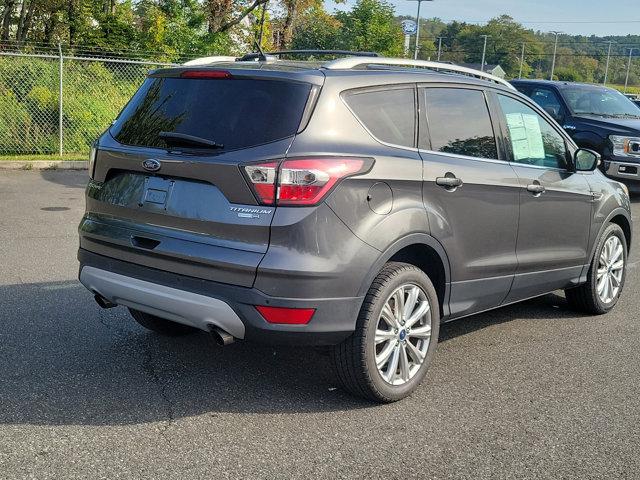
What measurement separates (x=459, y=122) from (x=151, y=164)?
1931 millimetres

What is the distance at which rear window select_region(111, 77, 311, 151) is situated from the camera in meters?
3.82

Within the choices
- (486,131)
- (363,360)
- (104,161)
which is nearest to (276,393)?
(363,360)

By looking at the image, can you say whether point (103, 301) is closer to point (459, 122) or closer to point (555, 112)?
point (459, 122)

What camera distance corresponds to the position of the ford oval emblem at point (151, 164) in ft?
13.1

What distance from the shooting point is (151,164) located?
13.2 feet

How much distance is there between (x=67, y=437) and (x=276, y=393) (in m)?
1.17

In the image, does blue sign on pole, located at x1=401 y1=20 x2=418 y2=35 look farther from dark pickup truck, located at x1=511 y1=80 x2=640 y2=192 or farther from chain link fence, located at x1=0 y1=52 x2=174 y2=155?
chain link fence, located at x1=0 y1=52 x2=174 y2=155

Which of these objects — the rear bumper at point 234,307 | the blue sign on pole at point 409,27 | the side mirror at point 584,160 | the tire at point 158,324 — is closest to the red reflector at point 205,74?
the rear bumper at point 234,307

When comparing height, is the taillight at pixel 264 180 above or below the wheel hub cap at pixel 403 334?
above

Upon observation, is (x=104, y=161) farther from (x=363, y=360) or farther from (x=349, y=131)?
(x=363, y=360)

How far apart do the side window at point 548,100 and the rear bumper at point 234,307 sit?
35.8ft

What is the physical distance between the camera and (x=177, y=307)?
3.84 m

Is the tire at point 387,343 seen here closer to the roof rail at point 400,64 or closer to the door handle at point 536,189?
the roof rail at point 400,64

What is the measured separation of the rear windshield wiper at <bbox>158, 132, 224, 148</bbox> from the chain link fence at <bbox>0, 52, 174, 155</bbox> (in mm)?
10858
